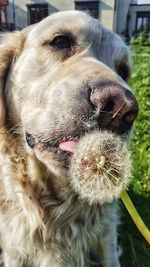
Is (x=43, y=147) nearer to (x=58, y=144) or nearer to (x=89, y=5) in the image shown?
(x=58, y=144)

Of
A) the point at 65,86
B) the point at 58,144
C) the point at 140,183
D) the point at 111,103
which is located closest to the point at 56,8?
the point at 140,183

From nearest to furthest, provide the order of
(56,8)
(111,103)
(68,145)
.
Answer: (111,103) → (68,145) → (56,8)

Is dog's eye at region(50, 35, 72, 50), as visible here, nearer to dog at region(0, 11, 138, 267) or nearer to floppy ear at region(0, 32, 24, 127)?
dog at region(0, 11, 138, 267)

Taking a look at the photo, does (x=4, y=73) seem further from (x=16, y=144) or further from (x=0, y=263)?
(x=0, y=263)

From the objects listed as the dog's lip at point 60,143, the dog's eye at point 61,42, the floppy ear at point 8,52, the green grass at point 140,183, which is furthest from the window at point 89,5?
the dog's lip at point 60,143

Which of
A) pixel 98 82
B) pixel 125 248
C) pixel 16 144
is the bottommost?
pixel 125 248

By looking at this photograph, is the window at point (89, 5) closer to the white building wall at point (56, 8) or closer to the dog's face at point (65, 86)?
A: the white building wall at point (56, 8)

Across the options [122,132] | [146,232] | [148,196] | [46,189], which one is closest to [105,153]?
[122,132]
